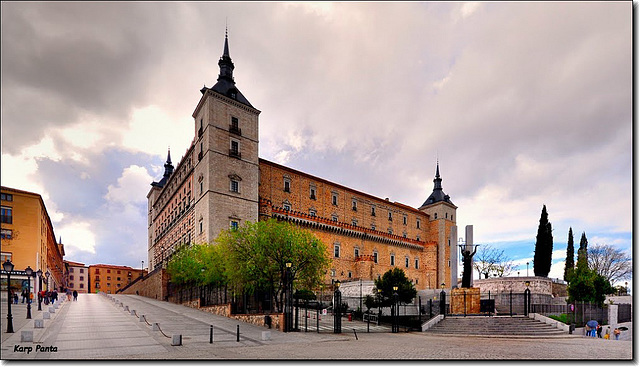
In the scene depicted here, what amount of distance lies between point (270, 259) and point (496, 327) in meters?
13.9

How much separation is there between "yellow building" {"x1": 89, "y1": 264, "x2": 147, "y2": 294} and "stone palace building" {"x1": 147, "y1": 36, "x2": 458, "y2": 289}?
65437 millimetres

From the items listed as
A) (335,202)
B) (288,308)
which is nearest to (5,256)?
(288,308)

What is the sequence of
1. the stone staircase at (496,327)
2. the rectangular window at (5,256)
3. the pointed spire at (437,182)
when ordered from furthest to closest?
the pointed spire at (437,182), the rectangular window at (5,256), the stone staircase at (496,327)

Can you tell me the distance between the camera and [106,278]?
120375mm

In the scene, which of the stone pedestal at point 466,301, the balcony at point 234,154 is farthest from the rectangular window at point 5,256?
the stone pedestal at point 466,301

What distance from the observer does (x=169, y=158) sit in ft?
230

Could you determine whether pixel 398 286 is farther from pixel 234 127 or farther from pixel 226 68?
pixel 226 68

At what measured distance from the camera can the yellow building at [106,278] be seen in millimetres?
119425

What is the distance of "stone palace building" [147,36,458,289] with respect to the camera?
40844mm

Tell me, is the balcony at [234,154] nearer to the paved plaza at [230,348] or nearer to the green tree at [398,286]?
the green tree at [398,286]

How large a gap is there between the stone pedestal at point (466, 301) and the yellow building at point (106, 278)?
11449 centimetres

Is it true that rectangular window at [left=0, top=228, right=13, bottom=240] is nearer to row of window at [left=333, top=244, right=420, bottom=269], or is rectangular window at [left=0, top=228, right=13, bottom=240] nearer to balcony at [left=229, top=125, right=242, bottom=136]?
balcony at [left=229, top=125, right=242, bottom=136]

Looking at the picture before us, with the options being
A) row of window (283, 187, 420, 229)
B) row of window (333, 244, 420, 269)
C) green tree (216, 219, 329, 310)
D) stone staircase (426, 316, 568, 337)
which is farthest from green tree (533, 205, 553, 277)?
A: green tree (216, 219, 329, 310)

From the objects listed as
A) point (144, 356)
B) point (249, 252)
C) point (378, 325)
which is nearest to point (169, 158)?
point (249, 252)
